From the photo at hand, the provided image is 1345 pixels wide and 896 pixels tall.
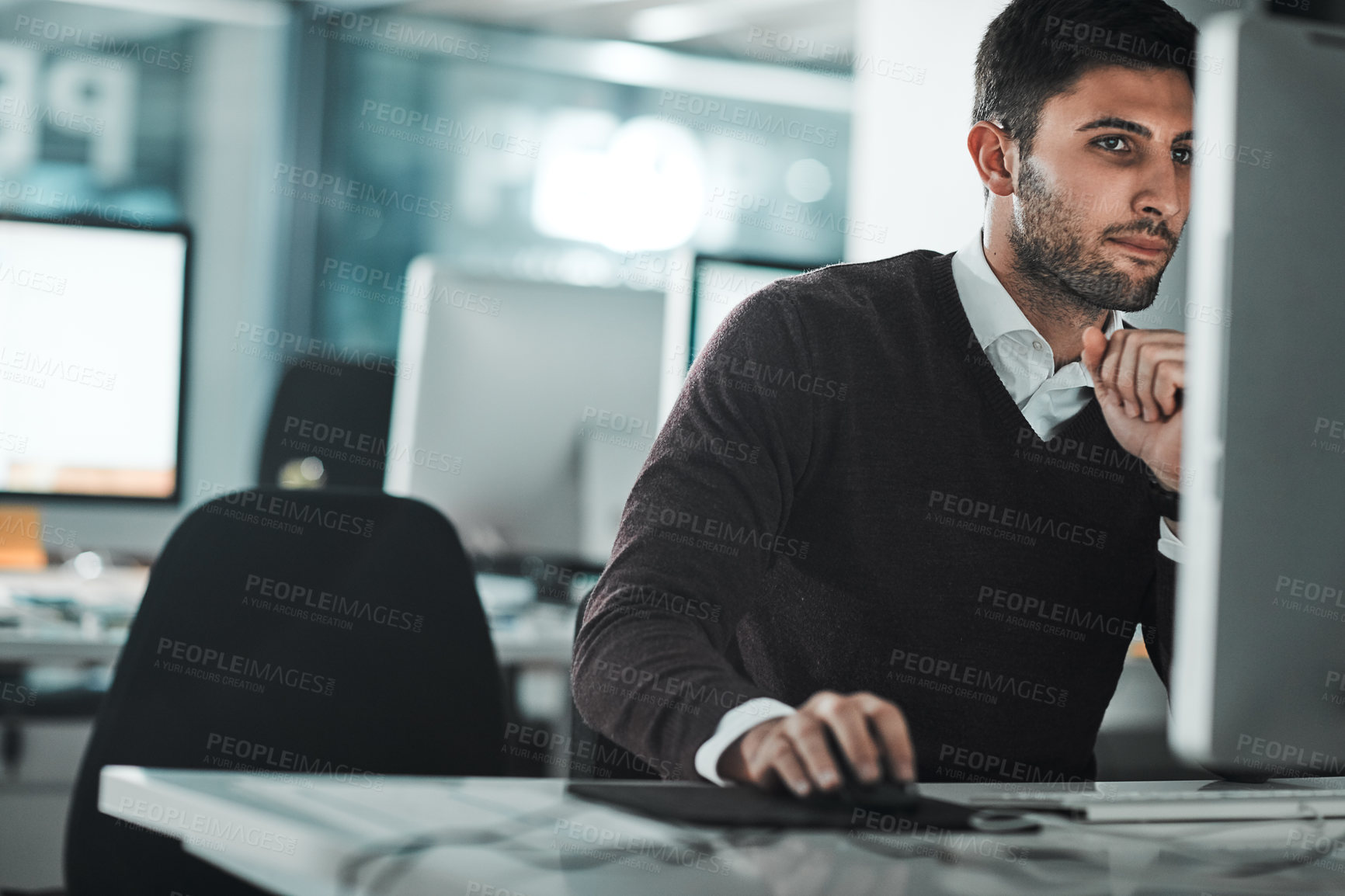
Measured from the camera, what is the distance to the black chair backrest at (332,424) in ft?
10.2

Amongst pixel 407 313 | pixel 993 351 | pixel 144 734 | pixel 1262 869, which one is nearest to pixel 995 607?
pixel 993 351

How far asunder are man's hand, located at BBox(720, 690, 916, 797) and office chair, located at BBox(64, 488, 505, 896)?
0.56 metres

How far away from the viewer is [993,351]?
4.69 ft

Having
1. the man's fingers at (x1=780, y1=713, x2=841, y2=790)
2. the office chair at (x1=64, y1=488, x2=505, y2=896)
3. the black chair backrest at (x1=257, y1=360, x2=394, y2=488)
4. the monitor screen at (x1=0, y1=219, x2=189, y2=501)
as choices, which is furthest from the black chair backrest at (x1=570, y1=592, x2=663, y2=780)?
the black chair backrest at (x1=257, y1=360, x2=394, y2=488)

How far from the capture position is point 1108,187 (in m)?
1.36

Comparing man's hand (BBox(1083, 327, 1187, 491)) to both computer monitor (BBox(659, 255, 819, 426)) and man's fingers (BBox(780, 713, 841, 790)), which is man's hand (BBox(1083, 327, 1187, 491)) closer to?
man's fingers (BBox(780, 713, 841, 790))

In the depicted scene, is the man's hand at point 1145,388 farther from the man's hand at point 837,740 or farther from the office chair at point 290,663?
the office chair at point 290,663

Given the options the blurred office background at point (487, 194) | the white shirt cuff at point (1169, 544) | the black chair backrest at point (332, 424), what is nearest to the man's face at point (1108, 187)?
the white shirt cuff at point (1169, 544)

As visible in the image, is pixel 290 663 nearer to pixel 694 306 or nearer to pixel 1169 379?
pixel 1169 379

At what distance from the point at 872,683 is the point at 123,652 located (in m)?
0.72

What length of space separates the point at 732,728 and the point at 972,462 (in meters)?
0.54

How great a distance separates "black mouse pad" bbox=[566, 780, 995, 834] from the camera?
0.81 m

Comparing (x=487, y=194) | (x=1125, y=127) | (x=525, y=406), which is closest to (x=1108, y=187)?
(x=1125, y=127)

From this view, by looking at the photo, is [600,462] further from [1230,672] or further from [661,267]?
[661,267]
